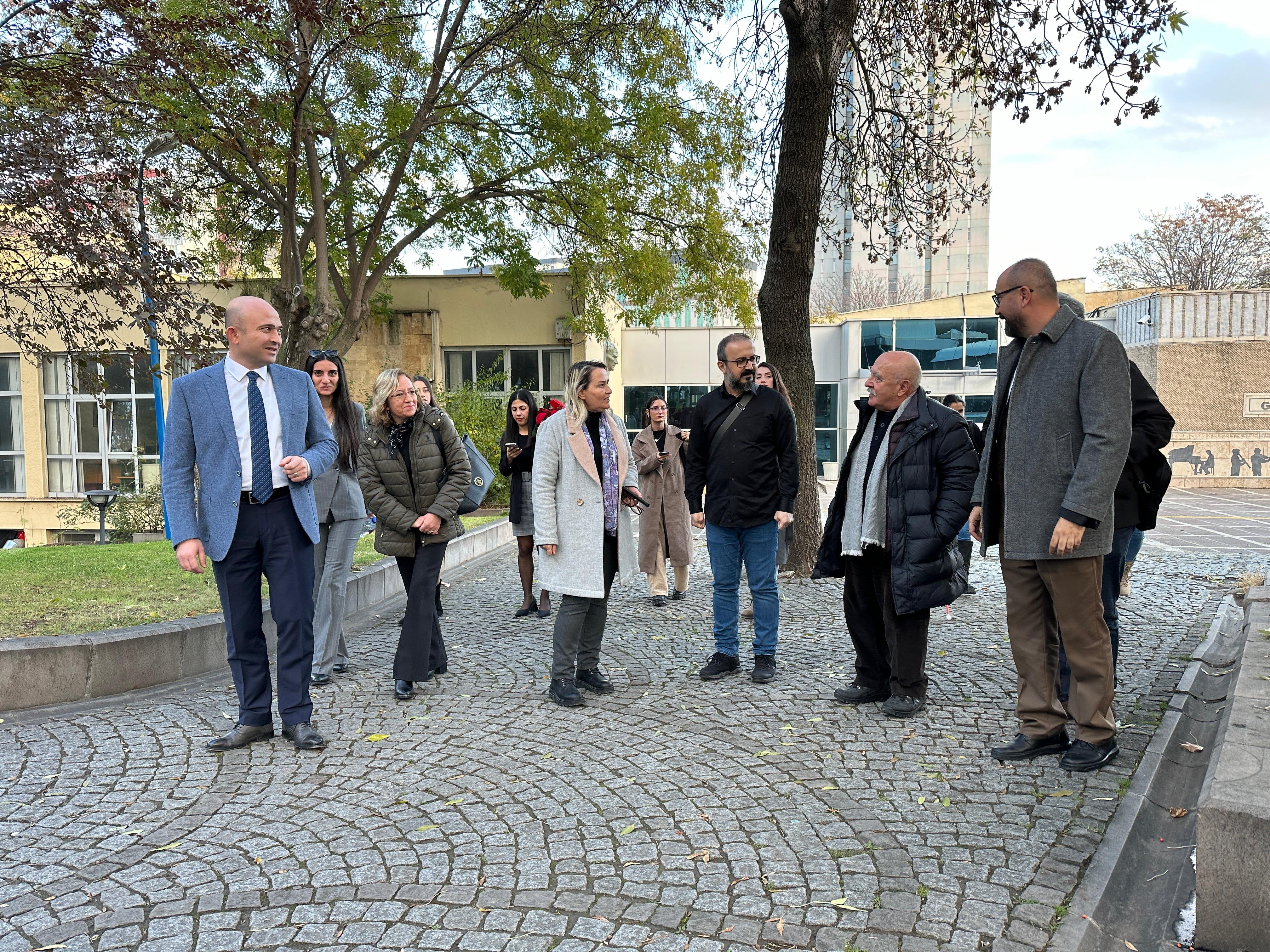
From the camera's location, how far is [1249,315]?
25797 mm

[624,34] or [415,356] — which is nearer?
[624,34]

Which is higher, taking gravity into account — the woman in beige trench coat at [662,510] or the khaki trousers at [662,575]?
the woman in beige trench coat at [662,510]

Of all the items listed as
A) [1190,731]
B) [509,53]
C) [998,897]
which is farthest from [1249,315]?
[998,897]

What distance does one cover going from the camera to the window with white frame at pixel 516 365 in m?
23.9

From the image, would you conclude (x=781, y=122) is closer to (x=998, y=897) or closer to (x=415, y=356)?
(x=998, y=897)

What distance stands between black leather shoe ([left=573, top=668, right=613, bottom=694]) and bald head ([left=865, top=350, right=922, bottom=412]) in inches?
91.4

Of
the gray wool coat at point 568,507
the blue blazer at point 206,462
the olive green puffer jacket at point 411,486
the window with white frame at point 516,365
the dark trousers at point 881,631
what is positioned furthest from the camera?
the window with white frame at point 516,365

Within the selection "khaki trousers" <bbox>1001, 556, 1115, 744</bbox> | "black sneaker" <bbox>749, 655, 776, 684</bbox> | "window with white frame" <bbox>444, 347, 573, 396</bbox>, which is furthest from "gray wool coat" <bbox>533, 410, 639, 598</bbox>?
"window with white frame" <bbox>444, 347, 573, 396</bbox>

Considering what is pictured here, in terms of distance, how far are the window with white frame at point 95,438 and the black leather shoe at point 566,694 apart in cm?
2239

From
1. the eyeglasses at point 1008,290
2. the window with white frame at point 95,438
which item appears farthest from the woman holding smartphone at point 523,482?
the window with white frame at point 95,438

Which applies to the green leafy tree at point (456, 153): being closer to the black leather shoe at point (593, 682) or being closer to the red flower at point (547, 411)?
the red flower at point (547, 411)

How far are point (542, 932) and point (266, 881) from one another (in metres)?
1.05

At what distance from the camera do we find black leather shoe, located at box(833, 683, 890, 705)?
516 centimetres

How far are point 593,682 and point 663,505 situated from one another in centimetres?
312
